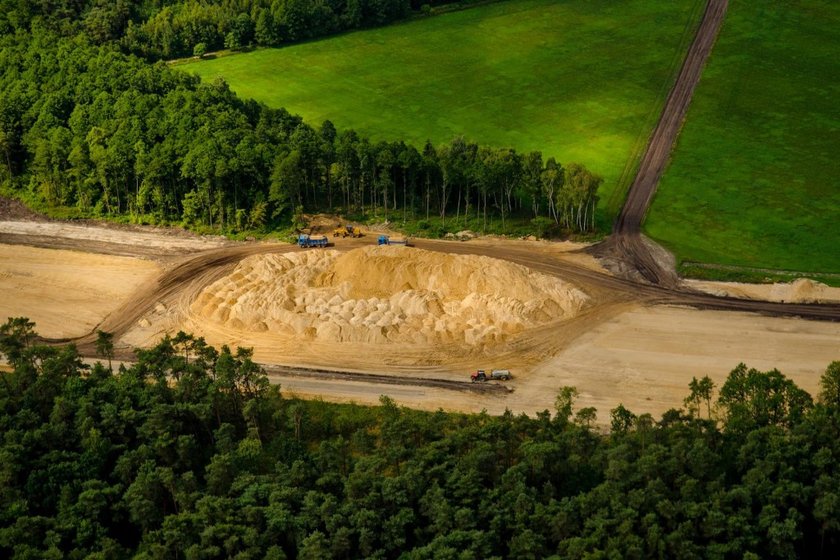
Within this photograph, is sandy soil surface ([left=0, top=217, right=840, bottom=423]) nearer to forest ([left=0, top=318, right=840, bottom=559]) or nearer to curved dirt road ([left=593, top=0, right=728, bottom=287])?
curved dirt road ([left=593, top=0, right=728, bottom=287])

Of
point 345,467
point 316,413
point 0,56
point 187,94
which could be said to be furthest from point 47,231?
point 345,467

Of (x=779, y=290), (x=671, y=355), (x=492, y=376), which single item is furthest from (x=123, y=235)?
(x=779, y=290)

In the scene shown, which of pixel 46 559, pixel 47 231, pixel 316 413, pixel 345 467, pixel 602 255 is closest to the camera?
pixel 46 559

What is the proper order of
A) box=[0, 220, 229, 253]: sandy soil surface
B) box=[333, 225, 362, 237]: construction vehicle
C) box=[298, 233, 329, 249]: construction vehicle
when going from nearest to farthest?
1. box=[298, 233, 329, 249]: construction vehicle
2. box=[0, 220, 229, 253]: sandy soil surface
3. box=[333, 225, 362, 237]: construction vehicle

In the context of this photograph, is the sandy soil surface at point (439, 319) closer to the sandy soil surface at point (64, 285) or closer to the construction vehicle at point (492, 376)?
the sandy soil surface at point (64, 285)

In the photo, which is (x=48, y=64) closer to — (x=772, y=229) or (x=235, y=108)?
(x=235, y=108)

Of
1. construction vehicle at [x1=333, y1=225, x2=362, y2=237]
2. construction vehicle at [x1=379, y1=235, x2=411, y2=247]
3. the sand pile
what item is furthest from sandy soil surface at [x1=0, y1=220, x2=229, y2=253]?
construction vehicle at [x1=379, y1=235, x2=411, y2=247]

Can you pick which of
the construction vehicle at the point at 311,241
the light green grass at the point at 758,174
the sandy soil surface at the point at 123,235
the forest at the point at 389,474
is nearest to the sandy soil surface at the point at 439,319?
the construction vehicle at the point at 311,241

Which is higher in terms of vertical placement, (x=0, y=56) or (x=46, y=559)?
(x=0, y=56)
